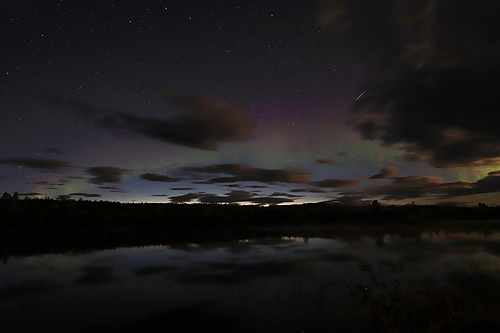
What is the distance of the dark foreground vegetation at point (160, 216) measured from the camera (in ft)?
111

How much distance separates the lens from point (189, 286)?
12.7m

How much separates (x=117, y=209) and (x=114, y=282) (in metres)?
33.1

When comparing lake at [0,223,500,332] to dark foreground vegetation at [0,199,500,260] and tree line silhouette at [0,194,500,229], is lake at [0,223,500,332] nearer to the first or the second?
dark foreground vegetation at [0,199,500,260]

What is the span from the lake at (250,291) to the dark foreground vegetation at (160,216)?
53.0 ft

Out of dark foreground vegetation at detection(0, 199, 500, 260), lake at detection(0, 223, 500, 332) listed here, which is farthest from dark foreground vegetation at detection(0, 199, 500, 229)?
lake at detection(0, 223, 500, 332)

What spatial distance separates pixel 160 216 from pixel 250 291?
32.2m

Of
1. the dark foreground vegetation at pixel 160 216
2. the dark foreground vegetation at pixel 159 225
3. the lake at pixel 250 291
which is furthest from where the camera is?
the dark foreground vegetation at pixel 160 216

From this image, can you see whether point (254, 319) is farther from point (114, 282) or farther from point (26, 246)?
point (26, 246)

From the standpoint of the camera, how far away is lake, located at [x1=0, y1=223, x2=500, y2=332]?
8.48 meters

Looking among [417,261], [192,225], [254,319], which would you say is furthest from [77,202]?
[417,261]

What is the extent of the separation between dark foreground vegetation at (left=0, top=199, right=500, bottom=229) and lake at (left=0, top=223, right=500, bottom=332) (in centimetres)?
1615

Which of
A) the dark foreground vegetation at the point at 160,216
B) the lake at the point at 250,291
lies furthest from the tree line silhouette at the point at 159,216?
the lake at the point at 250,291

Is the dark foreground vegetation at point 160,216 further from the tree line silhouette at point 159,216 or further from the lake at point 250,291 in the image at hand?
the lake at point 250,291

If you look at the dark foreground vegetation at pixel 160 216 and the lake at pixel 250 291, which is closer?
the lake at pixel 250 291
